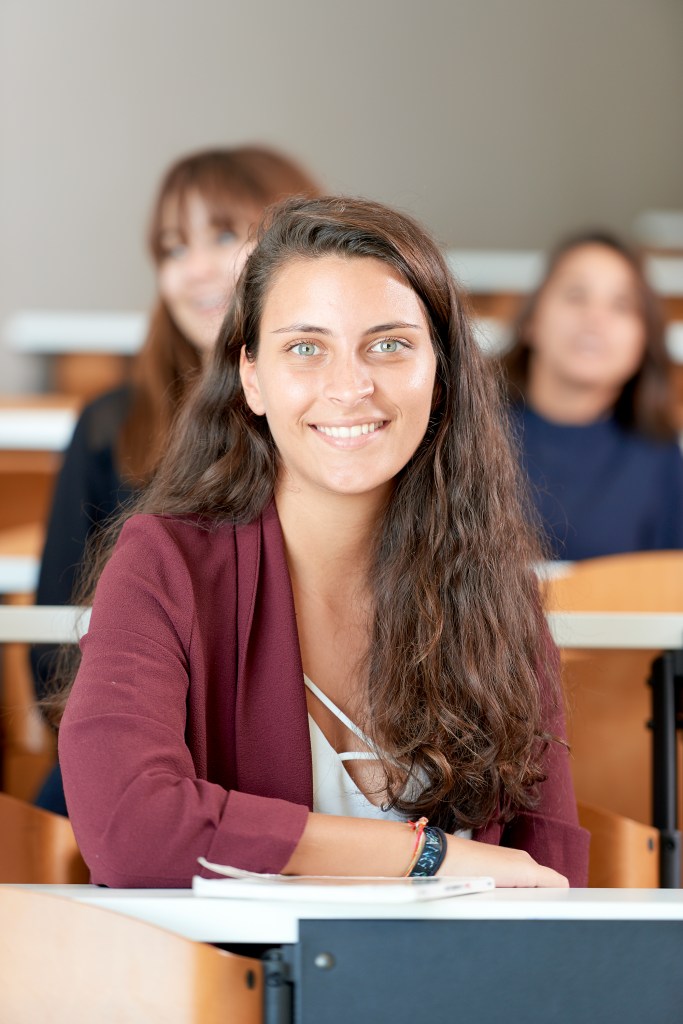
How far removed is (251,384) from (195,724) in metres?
0.38

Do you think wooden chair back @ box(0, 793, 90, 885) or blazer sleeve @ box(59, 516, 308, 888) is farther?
wooden chair back @ box(0, 793, 90, 885)

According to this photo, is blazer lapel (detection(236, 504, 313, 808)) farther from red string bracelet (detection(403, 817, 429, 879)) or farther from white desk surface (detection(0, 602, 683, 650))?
white desk surface (detection(0, 602, 683, 650))

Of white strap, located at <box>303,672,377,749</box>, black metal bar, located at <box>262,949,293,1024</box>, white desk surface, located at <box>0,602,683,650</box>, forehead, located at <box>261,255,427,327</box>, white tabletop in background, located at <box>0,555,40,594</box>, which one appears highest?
forehead, located at <box>261,255,427,327</box>

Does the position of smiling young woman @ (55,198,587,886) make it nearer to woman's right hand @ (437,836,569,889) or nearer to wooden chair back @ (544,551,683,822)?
woman's right hand @ (437,836,569,889)

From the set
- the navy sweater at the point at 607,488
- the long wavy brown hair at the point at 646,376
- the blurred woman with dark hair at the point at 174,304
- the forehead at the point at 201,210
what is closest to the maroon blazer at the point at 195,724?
the blurred woman with dark hair at the point at 174,304

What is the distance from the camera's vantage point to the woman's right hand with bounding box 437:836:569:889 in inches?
46.9

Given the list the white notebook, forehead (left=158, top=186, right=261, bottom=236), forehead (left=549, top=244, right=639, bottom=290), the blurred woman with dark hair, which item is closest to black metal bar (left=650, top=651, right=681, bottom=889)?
the white notebook

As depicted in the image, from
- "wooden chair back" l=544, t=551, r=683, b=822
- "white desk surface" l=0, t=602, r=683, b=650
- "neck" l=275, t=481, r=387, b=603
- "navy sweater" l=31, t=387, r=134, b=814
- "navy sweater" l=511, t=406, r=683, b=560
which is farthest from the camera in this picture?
"navy sweater" l=511, t=406, r=683, b=560

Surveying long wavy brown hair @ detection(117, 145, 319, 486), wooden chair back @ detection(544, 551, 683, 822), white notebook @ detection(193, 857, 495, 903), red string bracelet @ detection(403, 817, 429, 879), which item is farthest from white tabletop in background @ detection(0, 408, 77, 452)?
white notebook @ detection(193, 857, 495, 903)

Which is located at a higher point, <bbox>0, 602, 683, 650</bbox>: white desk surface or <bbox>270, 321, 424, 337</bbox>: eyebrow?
<bbox>270, 321, 424, 337</bbox>: eyebrow

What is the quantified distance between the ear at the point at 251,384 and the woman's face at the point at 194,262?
95 centimetres

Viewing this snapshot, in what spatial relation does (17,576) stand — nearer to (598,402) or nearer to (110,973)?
(598,402)

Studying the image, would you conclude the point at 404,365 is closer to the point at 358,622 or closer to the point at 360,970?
the point at 358,622

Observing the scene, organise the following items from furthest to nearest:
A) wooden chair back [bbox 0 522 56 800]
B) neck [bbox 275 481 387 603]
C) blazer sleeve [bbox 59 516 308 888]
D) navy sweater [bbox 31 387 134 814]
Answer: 1. wooden chair back [bbox 0 522 56 800]
2. navy sweater [bbox 31 387 134 814]
3. neck [bbox 275 481 387 603]
4. blazer sleeve [bbox 59 516 308 888]
